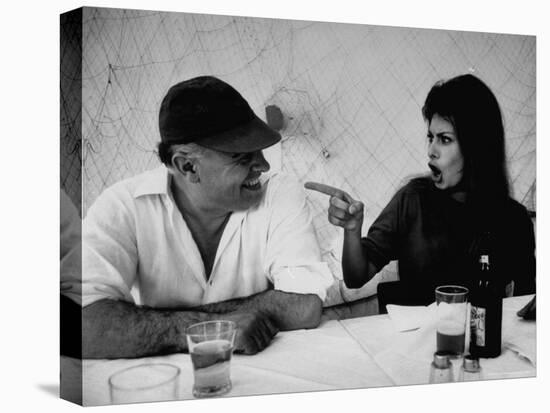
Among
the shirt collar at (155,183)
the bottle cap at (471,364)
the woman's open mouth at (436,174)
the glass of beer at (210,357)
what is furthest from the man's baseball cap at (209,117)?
the bottle cap at (471,364)

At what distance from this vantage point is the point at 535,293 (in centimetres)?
315

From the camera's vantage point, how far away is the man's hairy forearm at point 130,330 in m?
2.46

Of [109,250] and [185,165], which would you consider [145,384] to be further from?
[185,165]

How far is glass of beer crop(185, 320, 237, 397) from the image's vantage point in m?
2.53

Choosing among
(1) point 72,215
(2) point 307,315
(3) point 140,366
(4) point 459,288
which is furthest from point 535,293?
(1) point 72,215

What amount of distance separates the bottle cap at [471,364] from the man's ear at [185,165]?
1.19 meters

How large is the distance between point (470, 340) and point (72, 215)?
1497 millimetres

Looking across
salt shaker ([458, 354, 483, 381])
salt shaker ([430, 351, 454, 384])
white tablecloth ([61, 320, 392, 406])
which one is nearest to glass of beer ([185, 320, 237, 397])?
white tablecloth ([61, 320, 392, 406])

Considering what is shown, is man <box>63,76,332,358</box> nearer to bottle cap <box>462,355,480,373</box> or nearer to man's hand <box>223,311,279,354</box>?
man's hand <box>223,311,279,354</box>

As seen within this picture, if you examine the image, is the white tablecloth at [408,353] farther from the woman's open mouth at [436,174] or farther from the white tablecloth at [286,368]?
the woman's open mouth at [436,174]

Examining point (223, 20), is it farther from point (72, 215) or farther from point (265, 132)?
point (72, 215)

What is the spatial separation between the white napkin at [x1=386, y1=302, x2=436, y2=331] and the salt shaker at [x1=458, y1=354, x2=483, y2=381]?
0.62ft

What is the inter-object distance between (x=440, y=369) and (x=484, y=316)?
25 cm

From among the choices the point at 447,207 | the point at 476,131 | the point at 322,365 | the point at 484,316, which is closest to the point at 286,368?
the point at 322,365
